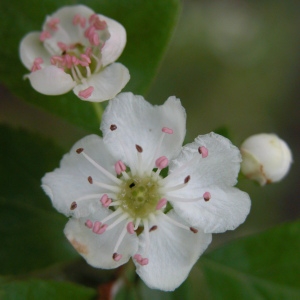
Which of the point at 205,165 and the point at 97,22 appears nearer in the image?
the point at 205,165

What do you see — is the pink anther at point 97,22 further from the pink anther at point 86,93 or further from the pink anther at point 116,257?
the pink anther at point 116,257

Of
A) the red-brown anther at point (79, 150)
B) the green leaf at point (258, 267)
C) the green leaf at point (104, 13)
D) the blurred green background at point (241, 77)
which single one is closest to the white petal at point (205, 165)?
the red-brown anther at point (79, 150)

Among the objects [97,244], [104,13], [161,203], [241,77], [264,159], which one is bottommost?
[241,77]

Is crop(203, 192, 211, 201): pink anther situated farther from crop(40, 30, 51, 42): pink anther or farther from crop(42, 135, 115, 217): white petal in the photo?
crop(40, 30, 51, 42): pink anther

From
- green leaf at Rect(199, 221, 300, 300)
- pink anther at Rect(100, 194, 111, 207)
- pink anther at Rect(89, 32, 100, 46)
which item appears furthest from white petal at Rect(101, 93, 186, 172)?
green leaf at Rect(199, 221, 300, 300)

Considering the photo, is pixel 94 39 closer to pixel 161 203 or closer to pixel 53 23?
pixel 53 23

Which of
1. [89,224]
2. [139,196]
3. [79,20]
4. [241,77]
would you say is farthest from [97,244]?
[241,77]

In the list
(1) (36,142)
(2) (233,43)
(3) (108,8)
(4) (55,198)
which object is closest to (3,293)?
(4) (55,198)
